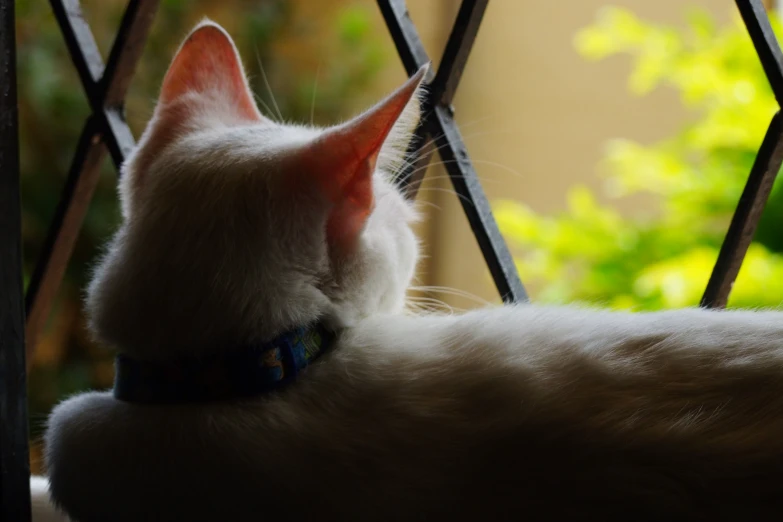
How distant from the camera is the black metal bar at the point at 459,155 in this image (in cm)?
78

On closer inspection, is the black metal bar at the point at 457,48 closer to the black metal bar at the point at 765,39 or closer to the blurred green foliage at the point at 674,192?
the black metal bar at the point at 765,39

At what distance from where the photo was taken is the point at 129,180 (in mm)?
681

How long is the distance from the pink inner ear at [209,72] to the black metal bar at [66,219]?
0.24 metres

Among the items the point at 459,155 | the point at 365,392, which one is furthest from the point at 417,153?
the point at 365,392

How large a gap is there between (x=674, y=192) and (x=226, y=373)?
44.5 inches

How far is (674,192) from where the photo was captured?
146 cm

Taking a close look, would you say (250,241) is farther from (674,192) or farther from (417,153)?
(674,192)

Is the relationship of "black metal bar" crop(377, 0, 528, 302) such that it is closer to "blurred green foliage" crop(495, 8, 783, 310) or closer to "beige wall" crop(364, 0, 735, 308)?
"blurred green foliage" crop(495, 8, 783, 310)

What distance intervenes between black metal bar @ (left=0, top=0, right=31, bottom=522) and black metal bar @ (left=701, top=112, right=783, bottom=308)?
61 cm

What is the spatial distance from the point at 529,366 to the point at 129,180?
38 centimetres

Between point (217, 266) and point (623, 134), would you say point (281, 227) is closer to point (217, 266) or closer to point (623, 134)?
point (217, 266)

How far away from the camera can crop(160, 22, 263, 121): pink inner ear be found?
699 mm

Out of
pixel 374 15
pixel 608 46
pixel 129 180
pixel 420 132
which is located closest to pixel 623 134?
pixel 608 46

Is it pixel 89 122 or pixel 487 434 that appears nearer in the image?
pixel 487 434
